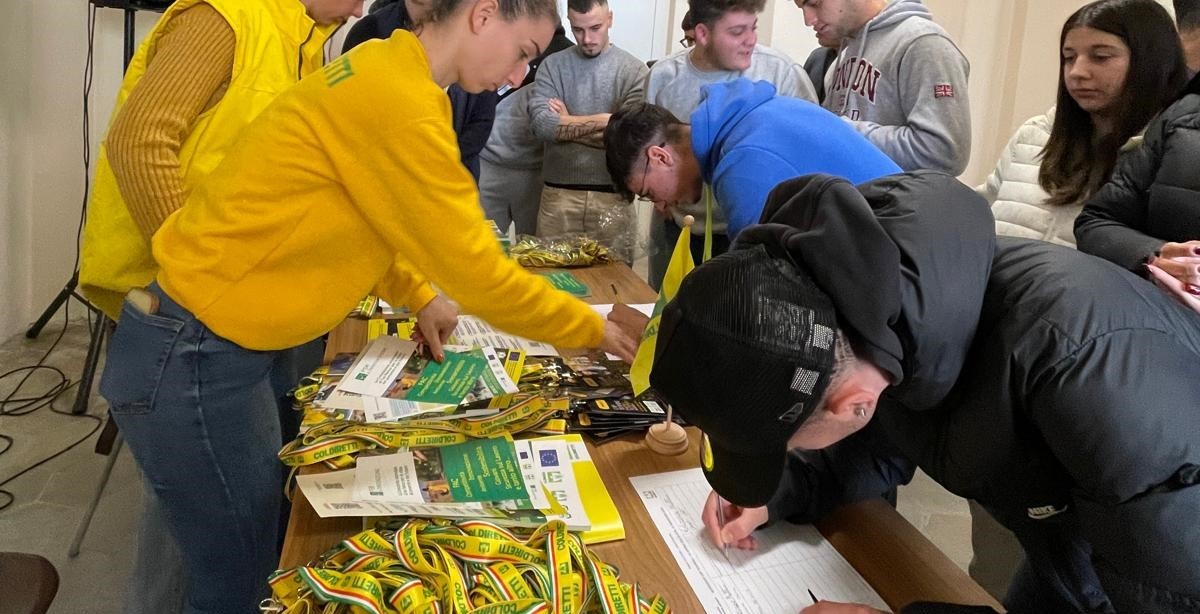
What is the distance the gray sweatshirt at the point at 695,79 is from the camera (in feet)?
7.75

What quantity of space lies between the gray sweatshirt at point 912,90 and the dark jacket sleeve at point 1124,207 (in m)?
0.41

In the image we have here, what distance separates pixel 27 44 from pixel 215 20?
273 centimetres

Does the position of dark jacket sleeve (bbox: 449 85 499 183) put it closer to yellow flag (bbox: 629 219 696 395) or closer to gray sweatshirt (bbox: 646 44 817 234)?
gray sweatshirt (bbox: 646 44 817 234)

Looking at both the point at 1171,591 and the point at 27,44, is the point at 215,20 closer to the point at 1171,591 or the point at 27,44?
the point at 1171,591

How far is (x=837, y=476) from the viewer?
1030mm

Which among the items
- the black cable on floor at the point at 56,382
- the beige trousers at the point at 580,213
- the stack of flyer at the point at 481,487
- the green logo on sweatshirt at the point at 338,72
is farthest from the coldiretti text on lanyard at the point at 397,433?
the black cable on floor at the point at 56,382

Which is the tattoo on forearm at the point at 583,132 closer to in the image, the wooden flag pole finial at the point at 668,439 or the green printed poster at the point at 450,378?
the green printed poster at the point at 450,378

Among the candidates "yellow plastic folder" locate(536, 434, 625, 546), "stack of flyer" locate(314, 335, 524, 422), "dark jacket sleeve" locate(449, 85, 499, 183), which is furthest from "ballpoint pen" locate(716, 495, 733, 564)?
"dark jacket sleeve" locate(449, 85, 499, 183)

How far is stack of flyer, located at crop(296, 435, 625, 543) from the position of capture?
95cm

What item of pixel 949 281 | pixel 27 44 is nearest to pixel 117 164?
pixel 949 281

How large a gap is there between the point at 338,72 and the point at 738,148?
0.72 metres

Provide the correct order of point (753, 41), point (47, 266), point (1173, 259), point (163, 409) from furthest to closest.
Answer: point (47, 266), point (753, 41), point (1173, 259), point (163, 409)

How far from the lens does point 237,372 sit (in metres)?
1.06

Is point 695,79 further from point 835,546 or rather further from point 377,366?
point 835,546
